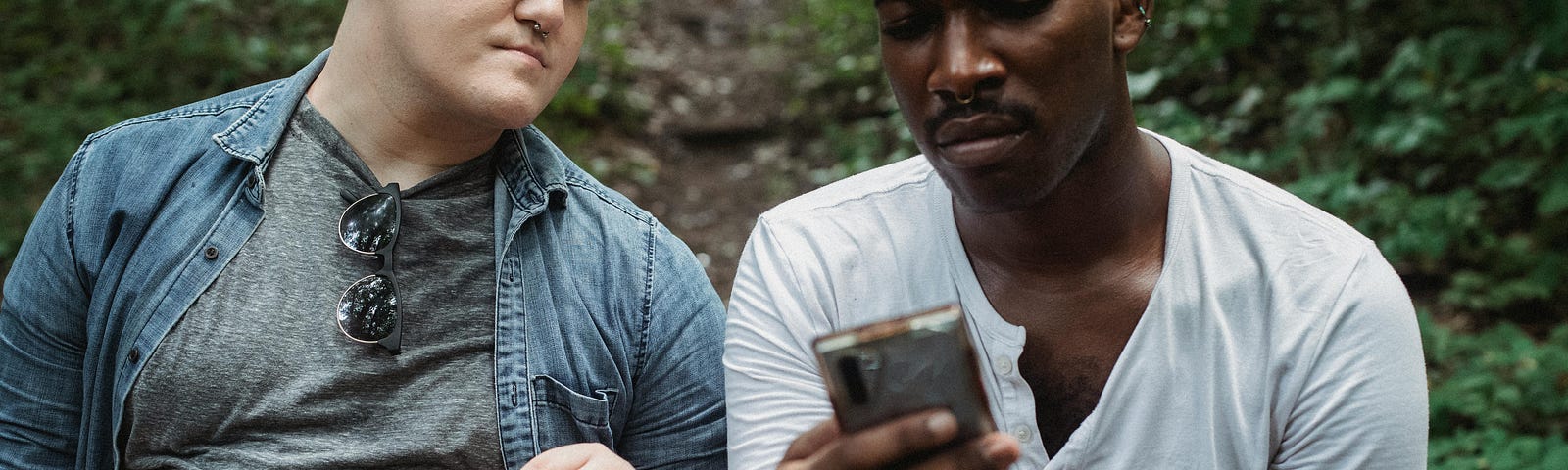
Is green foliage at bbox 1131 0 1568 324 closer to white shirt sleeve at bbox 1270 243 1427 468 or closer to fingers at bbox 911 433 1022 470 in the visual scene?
white shirt sleeve at bbox 1270 243 1427 468

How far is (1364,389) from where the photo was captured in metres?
1.71

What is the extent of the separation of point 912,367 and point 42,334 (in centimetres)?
172

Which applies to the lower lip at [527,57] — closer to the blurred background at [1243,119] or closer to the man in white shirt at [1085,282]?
the man in white shirt at [1085,282]

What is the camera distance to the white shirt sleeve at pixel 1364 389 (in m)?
1.70

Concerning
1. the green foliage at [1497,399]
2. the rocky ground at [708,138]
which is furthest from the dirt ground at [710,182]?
the green foliage at [1497,399]

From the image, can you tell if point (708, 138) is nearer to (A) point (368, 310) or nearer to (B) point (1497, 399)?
(B) point (1497, 399)

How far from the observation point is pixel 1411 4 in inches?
209

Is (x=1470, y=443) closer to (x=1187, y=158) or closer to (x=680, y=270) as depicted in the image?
(x=1187, y=158)

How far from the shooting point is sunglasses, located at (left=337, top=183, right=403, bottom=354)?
2.14 metres

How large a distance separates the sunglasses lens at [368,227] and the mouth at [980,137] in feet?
3.16

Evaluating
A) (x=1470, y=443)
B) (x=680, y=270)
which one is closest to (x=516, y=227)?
(x=680, y=270)

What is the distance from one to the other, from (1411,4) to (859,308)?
424 centimetres

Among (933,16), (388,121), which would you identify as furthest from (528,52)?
(933,16)

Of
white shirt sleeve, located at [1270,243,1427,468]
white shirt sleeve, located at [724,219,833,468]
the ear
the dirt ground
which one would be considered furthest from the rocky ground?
white shirt sleeve, located at [1270,243,1427,468]
